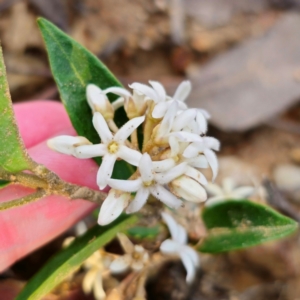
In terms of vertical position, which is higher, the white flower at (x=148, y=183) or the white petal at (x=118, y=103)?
the white petal at (x=118, y=103)

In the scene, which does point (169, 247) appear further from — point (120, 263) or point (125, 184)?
point (125, 184)

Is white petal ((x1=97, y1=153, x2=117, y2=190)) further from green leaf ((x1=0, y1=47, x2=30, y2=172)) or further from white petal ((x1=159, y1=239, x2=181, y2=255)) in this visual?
white petal ((x1=159, y1=239, x2=181, y2=255))

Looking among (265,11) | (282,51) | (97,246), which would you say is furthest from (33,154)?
(265,11)

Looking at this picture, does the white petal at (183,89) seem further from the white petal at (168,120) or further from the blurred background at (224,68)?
the blurred background at (224,68)

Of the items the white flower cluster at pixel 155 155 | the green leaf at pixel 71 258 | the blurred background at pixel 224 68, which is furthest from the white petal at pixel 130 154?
the blurred background at pixel 224 68

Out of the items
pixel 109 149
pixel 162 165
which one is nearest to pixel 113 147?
pixel 109 149

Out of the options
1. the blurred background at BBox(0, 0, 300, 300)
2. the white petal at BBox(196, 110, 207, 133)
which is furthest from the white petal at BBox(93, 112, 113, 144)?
the blurred background at BBox(0, 0, 300, 300)
